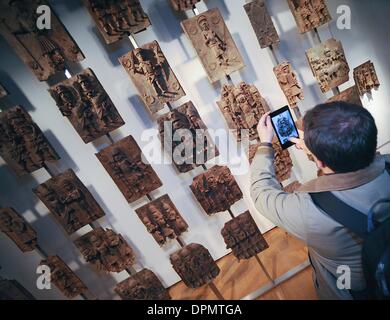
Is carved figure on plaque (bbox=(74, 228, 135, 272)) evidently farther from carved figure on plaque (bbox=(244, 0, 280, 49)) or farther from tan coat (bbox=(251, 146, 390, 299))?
carved figure on plaque (bbox=(244, 0, 280, 49))

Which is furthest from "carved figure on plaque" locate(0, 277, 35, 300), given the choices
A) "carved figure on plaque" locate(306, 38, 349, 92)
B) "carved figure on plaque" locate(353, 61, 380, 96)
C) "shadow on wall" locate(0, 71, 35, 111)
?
"carved figure on plaque" locate(353, 61, 380, 96)

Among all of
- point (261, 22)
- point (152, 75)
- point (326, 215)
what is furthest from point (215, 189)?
point (261, 22)

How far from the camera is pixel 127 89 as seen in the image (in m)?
2.03

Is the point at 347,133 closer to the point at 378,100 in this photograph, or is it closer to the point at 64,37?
the point at 64,37

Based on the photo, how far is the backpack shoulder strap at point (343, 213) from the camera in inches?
40.9

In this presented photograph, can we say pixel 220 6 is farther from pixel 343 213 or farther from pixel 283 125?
pixel 343 213

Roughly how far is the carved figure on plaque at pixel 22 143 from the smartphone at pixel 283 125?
153 centimetres

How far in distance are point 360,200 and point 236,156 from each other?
1.37m

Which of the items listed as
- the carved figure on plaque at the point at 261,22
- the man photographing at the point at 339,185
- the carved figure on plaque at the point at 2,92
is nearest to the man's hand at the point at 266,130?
the man photographing at the point at 339,185

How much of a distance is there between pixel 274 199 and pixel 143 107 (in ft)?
4.29

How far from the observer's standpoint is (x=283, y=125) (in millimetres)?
1731

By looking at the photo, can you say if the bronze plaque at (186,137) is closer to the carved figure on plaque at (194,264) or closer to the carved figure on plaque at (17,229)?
the carved figure on plaque at (194,264)

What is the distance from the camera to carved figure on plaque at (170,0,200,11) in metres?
1.78

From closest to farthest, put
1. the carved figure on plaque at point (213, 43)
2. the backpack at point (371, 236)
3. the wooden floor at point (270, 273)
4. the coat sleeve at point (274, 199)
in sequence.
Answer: the backpack at point (371, 236) → the coat sleeve at point (274, 199) → the carved figure on plaque at point (213, 43) → the wooden floor at point (270, 273)
